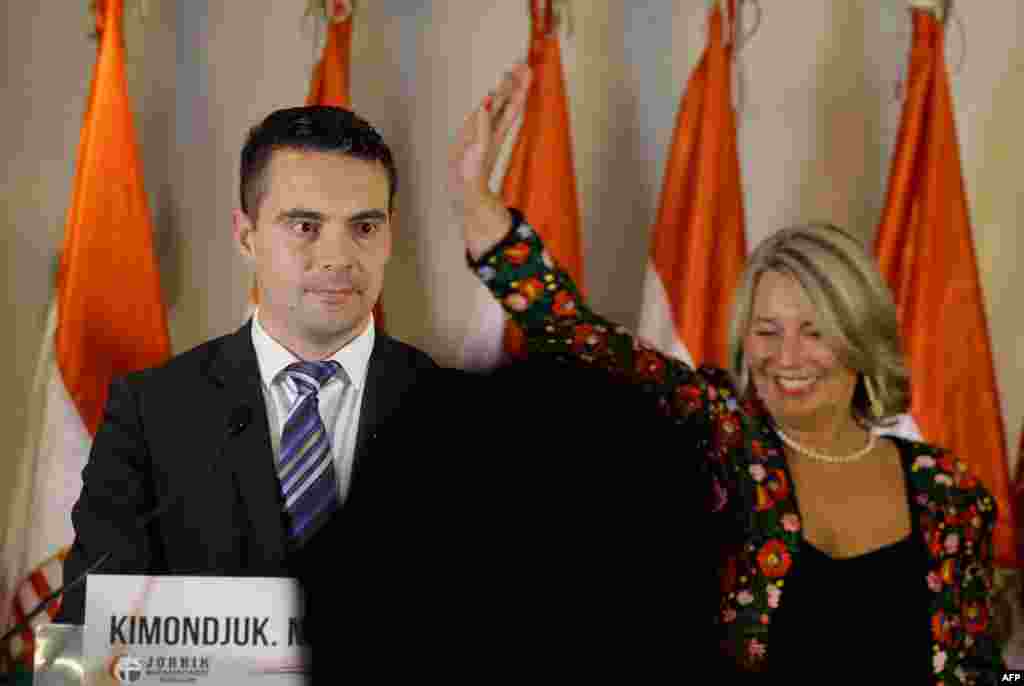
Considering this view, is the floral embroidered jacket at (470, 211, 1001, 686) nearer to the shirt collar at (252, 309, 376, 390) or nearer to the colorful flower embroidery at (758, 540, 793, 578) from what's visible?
the colorful flower embroidery at (758, 540, 793, 578)

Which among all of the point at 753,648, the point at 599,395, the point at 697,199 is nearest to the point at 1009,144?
the point at 697,199

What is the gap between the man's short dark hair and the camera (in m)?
1.84

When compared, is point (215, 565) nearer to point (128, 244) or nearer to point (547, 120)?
point (128, 244)

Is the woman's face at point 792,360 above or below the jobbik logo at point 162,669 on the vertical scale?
above

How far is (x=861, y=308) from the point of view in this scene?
2033 millimetres

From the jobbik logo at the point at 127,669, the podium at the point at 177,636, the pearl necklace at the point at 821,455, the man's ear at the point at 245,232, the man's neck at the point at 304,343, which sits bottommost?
the jobbik logo at the point at 127,669

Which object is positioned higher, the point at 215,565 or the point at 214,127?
the point at 214,127

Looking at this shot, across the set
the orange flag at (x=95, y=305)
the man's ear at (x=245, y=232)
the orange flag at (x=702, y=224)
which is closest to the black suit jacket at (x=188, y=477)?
the man's ear at (x=245, y=232)

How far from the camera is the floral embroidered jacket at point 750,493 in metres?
1.89

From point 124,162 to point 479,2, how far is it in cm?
98

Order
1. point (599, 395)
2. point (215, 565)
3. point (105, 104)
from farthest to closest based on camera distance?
1. point (105, 104)
2. point (215, 565)
3. point (599, 395)

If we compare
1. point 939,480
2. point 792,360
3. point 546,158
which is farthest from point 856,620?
point 546,158

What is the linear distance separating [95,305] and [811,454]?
1.36 meters

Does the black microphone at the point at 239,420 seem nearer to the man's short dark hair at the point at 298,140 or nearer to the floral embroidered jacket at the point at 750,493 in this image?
the man's short dark hair at the point at 298,140
